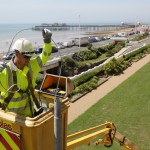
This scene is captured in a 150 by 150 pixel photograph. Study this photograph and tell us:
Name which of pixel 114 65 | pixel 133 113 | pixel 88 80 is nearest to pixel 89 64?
pixel 114 65

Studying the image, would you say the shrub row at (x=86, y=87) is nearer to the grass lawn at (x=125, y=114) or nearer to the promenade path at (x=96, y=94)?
the promenade path at (x=96, y=94)

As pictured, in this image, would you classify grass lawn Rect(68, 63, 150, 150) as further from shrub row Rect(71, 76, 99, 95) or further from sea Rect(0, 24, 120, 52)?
sea Rect(0, 24, 120, 52)

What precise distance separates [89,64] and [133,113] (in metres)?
22.3

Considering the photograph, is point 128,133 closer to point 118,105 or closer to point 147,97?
point 118,105

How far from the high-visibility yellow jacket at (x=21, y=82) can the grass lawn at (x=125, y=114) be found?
9.71 meters

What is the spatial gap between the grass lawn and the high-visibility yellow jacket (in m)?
9.71

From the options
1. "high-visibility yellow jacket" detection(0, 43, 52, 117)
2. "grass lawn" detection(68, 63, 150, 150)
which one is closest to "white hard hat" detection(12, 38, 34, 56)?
"high-visibility yellow jacket" detection(0, 43, 52, 117)

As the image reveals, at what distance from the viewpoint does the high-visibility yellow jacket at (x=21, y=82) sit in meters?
3.57

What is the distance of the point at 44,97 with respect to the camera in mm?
3998

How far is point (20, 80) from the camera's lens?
11.6ft

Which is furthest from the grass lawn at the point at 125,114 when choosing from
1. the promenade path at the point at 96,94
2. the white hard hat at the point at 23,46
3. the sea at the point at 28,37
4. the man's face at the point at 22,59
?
Result: the white hard hat at the point at 23,46

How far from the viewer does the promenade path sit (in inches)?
725

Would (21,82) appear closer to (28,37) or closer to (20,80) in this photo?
(20,80)

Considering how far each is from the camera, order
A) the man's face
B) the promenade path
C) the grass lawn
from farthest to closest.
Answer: the promenade path → the grass lawn → the man's face
